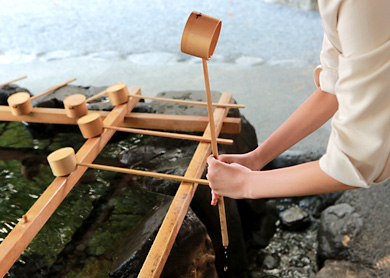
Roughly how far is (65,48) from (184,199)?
15.1 feet

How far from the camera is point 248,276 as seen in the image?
280 centimetres

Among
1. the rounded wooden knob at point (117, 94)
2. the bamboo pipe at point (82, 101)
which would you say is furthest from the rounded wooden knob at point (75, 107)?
the rounded wooden knob at point (117, 94)

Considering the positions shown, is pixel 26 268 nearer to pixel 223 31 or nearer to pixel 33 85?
pixel 33 85

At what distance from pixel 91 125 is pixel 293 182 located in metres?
1.43

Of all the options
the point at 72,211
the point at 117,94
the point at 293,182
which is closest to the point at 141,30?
the point at 117,94

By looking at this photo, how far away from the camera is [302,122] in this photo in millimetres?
1571

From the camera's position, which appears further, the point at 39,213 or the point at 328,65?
the point at 39,213

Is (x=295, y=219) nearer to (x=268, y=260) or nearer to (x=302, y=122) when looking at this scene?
(x=268, y=260)

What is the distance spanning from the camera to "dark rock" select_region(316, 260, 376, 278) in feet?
7.79

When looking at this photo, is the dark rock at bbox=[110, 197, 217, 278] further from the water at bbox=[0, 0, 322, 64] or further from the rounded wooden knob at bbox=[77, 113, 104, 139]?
the water at bbox=[0, 0, 322, 64]

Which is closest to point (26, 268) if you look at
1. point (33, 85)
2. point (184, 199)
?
point (184, 199)

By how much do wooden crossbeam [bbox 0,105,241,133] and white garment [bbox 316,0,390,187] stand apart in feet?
5.03

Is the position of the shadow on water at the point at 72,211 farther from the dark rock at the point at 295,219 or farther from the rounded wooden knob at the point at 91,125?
the dark rock at the point at 295,219

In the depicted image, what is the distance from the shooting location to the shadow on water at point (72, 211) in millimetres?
1948
